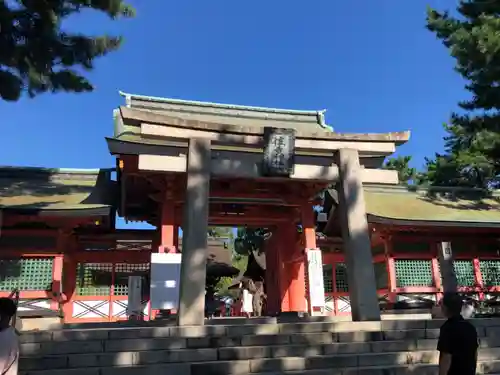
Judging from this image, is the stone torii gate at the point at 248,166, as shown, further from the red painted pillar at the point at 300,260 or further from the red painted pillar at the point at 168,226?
the red painted pillar at the point at 300,260

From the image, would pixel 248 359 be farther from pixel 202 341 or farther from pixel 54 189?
pixel 54 189

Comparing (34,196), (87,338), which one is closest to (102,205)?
(34,196)

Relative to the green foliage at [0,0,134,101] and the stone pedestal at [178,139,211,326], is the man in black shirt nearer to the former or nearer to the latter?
the stone pedestal at [178,139,211,326]

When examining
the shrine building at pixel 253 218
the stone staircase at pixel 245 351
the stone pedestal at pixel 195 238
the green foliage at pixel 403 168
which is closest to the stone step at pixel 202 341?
the stone staircase at pixel 245 351

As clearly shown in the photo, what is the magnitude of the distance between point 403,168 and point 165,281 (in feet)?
103

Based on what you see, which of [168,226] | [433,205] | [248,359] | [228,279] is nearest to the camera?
[248,359]

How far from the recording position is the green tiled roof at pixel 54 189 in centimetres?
1209

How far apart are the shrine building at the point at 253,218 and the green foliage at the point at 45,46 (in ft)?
5.96

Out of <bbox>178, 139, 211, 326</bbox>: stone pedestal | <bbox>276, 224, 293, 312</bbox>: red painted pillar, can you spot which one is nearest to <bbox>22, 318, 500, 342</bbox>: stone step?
<bbox>178, 139, 211, 326</bbox>: stone pedestal

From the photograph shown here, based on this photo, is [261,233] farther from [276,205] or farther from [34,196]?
[34,196]

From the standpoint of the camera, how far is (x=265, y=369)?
567 cm

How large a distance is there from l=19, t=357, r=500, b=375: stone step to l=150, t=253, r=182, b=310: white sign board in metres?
4.63

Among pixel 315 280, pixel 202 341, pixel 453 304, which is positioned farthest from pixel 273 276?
pixel 453 304

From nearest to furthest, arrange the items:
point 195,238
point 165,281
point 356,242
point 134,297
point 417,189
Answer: point 195,238, point 356,242, point 165,281, point 134,297, point 417,189
